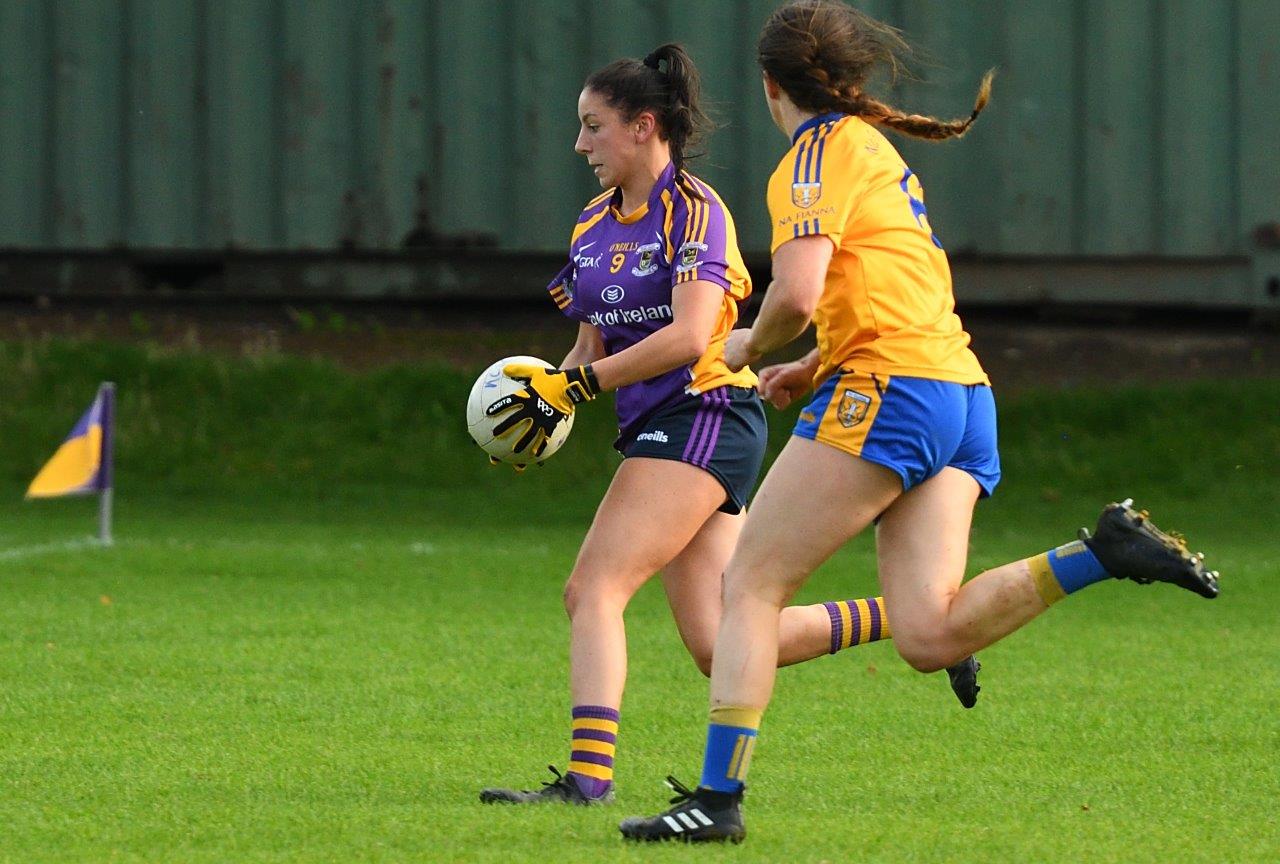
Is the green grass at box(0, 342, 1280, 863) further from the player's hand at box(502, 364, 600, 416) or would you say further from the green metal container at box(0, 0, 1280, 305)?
the green metal container at box(0, 0, 1280, 305)

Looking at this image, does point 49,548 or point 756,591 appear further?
point 49,548

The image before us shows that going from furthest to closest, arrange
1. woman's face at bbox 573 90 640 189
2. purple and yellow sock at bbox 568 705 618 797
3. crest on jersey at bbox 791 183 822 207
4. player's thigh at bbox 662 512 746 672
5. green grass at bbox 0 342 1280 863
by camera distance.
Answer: player's thigh at bbox 662 512 746 672 → woman's face at bbox 573 90 640 189 → purple and yellow sock at bbox 568 705 618 797 → green grass at bbox 0 342 1280 863 → crest on jersey at bbox 791 183 822 207

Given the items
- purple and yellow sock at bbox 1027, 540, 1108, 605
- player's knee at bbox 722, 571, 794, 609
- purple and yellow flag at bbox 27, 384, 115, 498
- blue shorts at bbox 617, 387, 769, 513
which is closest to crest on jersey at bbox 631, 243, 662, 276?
blue shorts at bbox 617, 387, 769, 513

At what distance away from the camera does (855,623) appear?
5.66 meters

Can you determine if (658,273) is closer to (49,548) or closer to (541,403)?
(541,403)

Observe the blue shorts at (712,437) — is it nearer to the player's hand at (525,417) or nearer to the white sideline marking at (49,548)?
the player's hand at (525,417)

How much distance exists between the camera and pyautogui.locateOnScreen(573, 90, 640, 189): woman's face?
5.43 metres

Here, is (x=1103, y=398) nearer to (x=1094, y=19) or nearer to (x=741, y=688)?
(x=1094, y=19)

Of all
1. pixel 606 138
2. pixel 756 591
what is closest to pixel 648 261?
pixel 606 138

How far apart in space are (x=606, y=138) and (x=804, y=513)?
1.39 metres

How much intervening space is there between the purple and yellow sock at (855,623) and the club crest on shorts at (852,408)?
3.81ft

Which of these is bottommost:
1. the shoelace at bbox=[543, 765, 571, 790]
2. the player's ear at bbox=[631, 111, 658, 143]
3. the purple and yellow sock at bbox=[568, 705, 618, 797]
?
the shoelace at bbox=[543, 765, 571, 790]

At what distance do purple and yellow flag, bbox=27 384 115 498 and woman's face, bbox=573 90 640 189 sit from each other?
6910 millimetres

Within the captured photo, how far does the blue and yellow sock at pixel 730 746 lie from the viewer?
455cm
